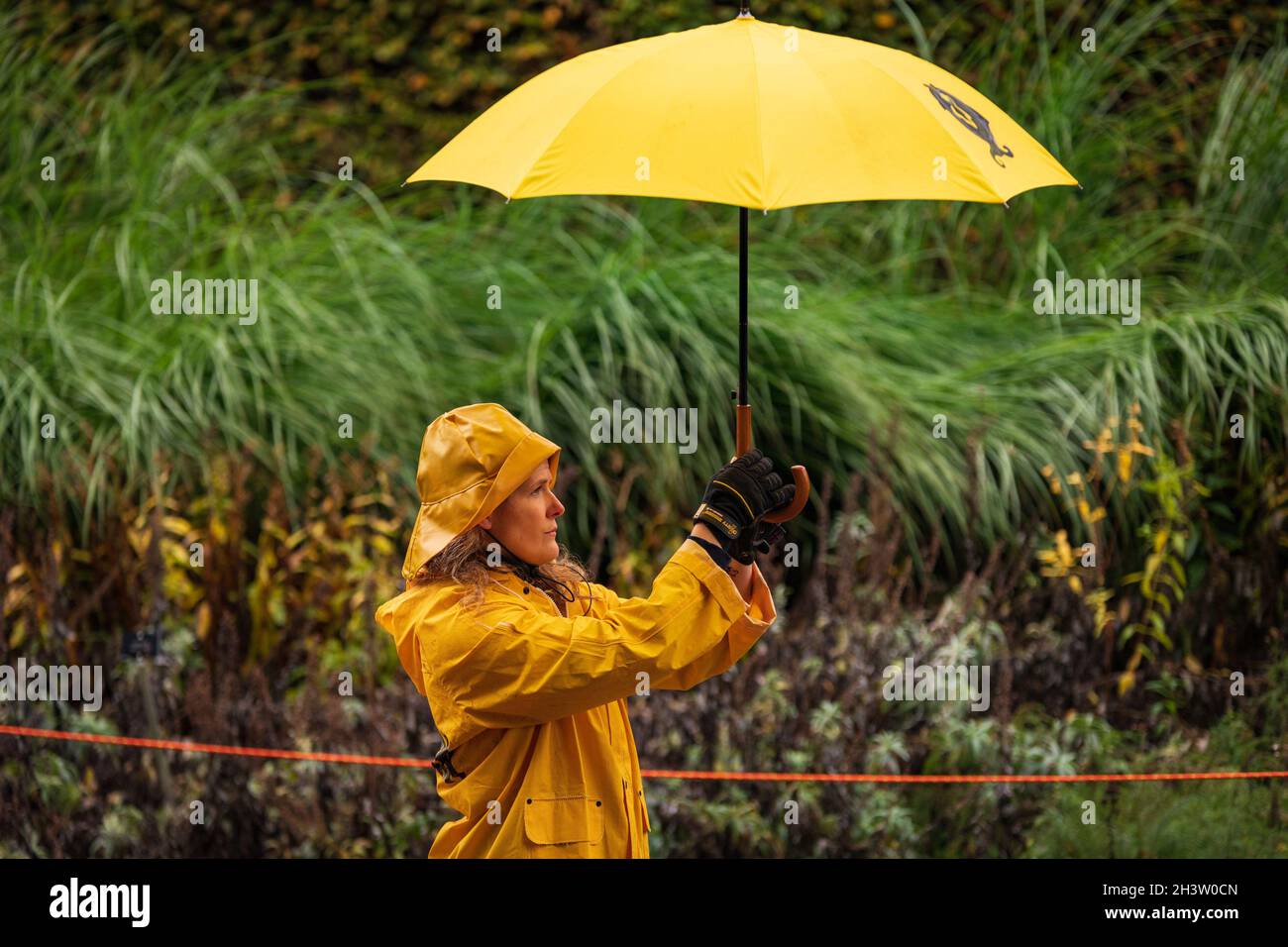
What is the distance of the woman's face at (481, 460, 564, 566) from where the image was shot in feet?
9.31

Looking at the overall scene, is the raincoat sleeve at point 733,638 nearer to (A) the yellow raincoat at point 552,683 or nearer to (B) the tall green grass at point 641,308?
(A) the yellow raincoat at point 552,683

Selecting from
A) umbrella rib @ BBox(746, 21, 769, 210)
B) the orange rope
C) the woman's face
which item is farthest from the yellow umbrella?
the orange rope

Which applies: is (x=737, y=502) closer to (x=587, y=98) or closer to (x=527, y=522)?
(x=527, y=522)

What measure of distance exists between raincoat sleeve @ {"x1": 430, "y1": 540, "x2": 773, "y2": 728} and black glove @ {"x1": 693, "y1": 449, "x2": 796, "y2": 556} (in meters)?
0.07

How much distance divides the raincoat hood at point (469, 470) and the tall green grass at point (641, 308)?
245 centimetres

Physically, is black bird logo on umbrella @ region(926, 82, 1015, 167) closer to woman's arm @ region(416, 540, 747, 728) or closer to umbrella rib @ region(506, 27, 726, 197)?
umbrella rib @ region(506, 27, 726, 197)

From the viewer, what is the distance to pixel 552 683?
2.65 meters

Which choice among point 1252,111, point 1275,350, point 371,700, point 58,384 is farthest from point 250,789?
point 1252,111

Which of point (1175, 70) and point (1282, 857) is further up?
point (1175, 70)

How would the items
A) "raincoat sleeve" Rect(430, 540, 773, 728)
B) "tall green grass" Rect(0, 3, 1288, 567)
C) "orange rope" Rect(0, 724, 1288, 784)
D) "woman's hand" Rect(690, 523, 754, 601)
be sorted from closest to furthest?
"raincoat sleeve" Rect(430, 540, 773, 728)
"woman's hand" Rect(690, 523, 754, 601)
"orange rope" Rect(0, 724, 1288, 784)
"tall green grass" Rect(0, 3, 1288, 567)

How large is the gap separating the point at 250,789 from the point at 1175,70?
18.1 feet

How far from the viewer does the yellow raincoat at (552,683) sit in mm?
2658

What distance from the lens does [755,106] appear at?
2.98 meters
